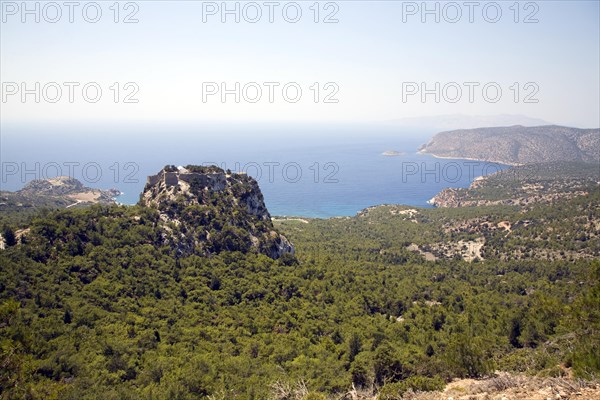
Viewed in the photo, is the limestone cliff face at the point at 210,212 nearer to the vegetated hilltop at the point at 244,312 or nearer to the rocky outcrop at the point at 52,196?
the vegetated hilltop at the point at 244,312

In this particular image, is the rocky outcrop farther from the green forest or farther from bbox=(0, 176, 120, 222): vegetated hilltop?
the green forest

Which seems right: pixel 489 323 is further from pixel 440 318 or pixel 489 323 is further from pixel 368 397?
pixel 368 397

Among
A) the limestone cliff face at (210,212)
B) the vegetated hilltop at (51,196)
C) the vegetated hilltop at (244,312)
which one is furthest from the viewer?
the vegetated hilltop at (51,196)

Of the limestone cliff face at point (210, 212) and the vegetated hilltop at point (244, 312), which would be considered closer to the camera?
the vegetated hilltop at point (244, 312)

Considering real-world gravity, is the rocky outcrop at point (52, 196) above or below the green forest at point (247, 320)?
above

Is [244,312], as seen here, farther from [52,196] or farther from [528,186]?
[528,186]

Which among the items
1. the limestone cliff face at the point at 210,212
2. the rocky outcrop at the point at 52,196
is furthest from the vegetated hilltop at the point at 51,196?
the limestone cliff face at the point at 210,212
